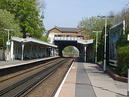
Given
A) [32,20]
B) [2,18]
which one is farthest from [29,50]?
[2,18]

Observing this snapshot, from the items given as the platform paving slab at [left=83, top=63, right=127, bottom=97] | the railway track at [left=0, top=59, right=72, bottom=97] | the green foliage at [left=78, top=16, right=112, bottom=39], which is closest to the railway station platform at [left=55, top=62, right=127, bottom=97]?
the platform paving slab at [left=83, top=63, right=127, bottom=97]

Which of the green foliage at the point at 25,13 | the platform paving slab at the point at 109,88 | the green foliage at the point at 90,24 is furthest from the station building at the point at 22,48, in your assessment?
the platform paving slab at the point at 109,88

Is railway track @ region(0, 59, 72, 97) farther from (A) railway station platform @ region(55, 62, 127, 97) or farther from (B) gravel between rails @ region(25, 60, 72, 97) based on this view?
(A) railway station platform @ region(55, 62, 127, 97)

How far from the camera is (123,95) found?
1653 cm

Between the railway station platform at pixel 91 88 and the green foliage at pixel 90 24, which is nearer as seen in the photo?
the railway station platform at pixel 91 88

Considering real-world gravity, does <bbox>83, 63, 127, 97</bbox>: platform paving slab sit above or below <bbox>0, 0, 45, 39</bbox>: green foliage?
below

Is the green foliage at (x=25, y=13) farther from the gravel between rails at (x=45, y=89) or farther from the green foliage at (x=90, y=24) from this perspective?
the gravel between rails at (x=45, y=89)

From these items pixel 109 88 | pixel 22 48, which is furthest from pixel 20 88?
pixel 22 48

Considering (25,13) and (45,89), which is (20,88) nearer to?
(45,89)

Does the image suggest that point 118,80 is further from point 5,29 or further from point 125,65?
point 5,29

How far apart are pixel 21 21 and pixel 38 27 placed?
547 centimetres

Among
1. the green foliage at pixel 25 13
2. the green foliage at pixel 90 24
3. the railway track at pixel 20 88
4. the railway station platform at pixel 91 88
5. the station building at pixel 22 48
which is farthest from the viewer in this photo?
the green foliage at pixel 90 24

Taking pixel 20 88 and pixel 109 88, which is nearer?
pixel 20 88

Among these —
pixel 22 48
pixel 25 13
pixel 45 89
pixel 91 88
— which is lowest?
pixel 45 89
